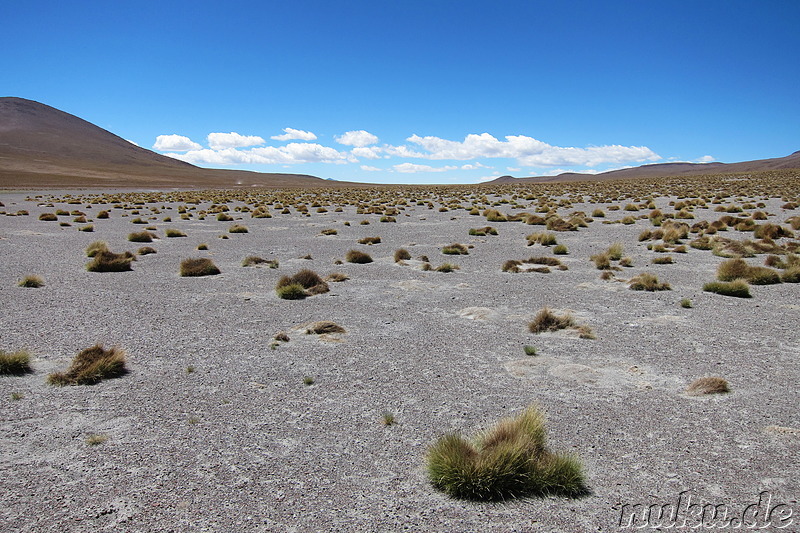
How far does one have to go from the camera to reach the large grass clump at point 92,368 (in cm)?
589

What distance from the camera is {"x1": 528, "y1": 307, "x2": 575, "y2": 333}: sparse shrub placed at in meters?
8.12

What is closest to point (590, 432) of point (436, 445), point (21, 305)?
point (436, 445)

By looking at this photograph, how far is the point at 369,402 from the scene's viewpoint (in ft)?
18.1

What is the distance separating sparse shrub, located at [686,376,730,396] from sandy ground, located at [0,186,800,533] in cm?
12

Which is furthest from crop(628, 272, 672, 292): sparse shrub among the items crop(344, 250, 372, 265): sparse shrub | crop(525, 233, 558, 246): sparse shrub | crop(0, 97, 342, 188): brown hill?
crop(0, 97, 342, 188): brown hill

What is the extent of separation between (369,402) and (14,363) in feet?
14.0

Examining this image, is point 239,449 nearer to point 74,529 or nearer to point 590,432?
point 74,529

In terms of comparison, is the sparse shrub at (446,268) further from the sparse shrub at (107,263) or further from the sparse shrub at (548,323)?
the sparse shrub at (107,263)

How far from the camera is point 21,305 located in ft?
30.4

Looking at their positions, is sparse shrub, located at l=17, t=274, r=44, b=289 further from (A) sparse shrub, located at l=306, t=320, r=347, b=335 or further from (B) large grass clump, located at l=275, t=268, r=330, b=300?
(A) sparse shrub, located at l=306, t=320, r=347, b=335

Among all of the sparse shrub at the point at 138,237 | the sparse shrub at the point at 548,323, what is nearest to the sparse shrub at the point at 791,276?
the sparse shrub at the point at 548,323

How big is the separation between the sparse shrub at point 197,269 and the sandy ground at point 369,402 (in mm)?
896

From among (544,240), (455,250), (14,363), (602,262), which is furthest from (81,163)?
(14,363)

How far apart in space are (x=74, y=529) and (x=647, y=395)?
5299 millimetres
